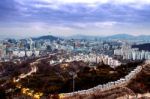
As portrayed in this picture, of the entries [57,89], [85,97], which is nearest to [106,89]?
[85,97]

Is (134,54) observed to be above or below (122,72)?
below

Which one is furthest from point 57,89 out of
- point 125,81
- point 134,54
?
point 134,54

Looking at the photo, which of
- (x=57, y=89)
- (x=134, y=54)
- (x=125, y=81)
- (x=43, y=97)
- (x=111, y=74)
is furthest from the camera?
(x=134, y=54)

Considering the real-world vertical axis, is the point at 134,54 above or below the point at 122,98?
below

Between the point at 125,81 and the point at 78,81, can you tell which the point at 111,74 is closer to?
the point at 78,81

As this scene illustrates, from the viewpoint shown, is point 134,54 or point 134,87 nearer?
point 134,87

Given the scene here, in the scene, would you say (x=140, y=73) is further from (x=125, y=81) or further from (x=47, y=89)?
(x=47, y=89)

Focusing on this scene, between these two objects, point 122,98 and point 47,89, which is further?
point 47,89

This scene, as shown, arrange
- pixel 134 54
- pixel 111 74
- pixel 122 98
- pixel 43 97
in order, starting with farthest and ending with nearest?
1. pixel 134 54
2. pixel 111 74
3. pixel 43 97
4. pixel 122 98

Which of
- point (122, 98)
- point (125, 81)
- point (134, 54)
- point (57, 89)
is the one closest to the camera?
point (122, 98)
